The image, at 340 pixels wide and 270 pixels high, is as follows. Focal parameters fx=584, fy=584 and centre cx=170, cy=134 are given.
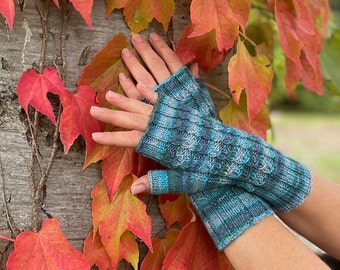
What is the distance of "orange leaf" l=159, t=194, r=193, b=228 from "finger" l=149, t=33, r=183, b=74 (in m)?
0.27

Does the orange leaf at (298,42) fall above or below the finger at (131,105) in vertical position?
above

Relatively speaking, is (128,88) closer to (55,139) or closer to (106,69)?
(106,69)

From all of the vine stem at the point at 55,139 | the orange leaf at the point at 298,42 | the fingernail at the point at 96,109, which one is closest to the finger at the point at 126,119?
the fingernail at the point at 96,109

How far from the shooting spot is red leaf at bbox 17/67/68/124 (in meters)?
1.01

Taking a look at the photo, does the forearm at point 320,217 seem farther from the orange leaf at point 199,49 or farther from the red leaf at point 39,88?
the red leaf at point 39,88

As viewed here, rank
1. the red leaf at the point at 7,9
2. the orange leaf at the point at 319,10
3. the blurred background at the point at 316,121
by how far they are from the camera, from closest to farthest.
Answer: the red leaf at the point at 7,9, the orange leaf at the point at 319,10, the blurred background at the point at 316,121

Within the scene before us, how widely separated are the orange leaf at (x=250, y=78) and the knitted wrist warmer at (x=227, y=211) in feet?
0.51

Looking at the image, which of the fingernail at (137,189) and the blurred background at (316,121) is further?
the blurred background at (316,121)

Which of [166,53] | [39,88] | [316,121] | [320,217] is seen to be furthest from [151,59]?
[316,121]

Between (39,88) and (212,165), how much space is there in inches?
13.4

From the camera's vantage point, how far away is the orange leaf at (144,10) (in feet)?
3.64

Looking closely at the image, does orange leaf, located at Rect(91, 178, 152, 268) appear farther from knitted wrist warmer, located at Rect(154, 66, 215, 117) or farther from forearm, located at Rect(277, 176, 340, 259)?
forearm, located at Rect(277, 176, 340, 259)

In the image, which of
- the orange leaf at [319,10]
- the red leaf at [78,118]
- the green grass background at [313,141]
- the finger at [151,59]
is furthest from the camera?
the green grass background at [313,141]

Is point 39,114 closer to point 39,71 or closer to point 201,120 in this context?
point 39,71
